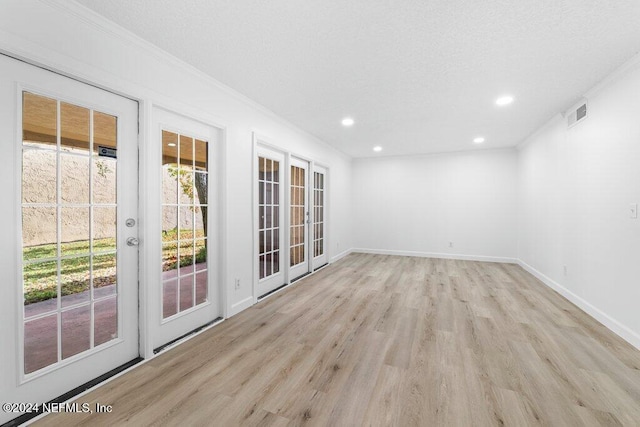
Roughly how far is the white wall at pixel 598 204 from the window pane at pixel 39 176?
4.50 m

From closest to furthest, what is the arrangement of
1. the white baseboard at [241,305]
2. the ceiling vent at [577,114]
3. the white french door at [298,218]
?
the white baseboard at [241,305] → the ceiling vent at [577,114] → the white french door at [298,218]

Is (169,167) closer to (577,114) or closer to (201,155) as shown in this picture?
(201,155)

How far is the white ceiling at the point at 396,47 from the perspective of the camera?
181 cm

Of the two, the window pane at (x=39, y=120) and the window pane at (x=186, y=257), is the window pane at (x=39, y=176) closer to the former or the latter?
the window pane at (x=39, y=120)

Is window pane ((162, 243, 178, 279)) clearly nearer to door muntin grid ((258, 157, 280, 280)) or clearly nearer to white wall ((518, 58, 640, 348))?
door muntin grid ((258, 157, 280, 280))

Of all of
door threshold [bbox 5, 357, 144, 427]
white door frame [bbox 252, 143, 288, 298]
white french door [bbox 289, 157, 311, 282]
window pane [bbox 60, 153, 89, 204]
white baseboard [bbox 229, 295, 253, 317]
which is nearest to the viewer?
door threshold [bbox 5, 357, 144, 427]

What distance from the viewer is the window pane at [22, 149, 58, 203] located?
1612 mm

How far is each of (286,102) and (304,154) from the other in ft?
4.43

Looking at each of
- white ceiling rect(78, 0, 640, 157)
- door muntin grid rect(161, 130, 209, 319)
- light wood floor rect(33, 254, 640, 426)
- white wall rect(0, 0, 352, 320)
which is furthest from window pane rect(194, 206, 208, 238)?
white ceiling rect(78, 0, 640, 157)

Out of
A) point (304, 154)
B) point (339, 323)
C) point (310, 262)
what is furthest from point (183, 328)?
point (304, 154)

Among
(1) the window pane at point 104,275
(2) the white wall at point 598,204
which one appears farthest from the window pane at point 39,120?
(2) the white wall at point 598,204

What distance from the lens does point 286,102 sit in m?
3.42

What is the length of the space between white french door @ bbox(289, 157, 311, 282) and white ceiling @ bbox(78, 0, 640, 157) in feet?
3.93

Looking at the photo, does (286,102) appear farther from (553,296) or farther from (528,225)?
(528,225)
